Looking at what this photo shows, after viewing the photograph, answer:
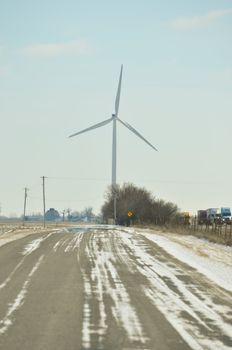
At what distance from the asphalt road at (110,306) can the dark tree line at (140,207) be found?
7364 cm

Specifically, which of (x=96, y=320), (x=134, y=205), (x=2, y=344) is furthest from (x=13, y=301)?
(x=134, y=205)

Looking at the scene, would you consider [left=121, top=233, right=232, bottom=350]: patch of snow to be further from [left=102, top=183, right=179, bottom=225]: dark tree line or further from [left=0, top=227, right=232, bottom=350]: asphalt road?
[left=102, top=183, right=179, bottom=225]: dark tree line

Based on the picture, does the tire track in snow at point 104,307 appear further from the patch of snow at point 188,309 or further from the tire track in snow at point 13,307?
the tire track in snow at point 13,307

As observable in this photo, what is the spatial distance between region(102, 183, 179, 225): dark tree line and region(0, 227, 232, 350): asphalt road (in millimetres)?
73643

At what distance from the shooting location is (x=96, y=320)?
384 inches

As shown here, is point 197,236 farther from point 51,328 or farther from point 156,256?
point 51,328

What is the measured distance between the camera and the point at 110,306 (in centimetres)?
1120

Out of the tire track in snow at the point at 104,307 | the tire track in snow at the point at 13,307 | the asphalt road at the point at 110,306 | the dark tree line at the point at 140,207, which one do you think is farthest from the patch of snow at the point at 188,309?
the dark tree line at the point at 140,207

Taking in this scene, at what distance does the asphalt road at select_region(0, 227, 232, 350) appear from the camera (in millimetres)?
8359

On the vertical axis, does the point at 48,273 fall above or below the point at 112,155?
below

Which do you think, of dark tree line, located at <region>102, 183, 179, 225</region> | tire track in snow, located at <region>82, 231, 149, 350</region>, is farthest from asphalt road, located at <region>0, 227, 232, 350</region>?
dark tree line, located at <region>102, 183, 179, 225</region>

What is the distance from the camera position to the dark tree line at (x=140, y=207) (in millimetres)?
94750

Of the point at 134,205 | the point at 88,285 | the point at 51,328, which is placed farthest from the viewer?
the point at 134,205

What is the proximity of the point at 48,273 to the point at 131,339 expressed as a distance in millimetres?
8758
